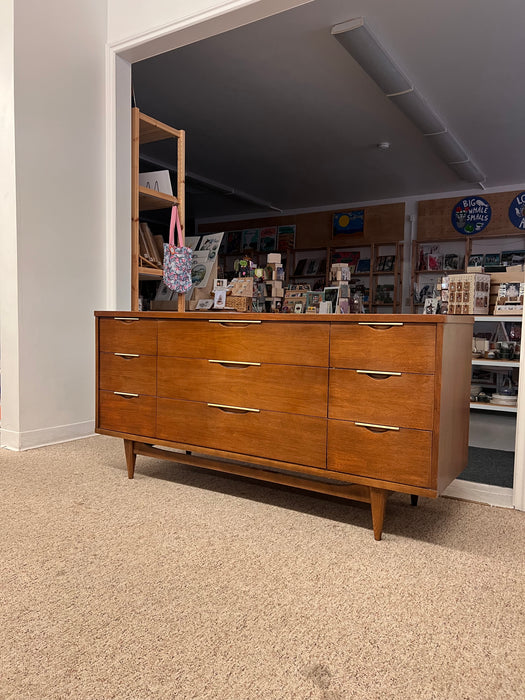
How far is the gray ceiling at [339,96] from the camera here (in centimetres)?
369

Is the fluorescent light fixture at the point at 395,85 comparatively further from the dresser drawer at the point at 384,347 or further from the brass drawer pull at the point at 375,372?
the brass drawer pull at the point at 375,372

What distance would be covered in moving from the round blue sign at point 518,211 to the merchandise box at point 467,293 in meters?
4.34

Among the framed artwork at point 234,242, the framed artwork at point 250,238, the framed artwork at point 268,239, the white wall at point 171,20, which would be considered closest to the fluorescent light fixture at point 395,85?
the white wall at point 171,20

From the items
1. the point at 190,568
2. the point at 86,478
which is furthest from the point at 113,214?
the point at 190,568

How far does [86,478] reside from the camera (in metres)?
2.53

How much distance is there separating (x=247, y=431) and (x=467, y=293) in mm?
2586

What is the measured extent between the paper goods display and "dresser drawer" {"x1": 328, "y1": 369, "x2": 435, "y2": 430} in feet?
5.22

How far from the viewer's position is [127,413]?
2.50 metres

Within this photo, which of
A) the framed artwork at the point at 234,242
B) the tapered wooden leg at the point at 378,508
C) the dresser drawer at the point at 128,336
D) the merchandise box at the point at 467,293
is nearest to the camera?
the tapered wooden leg at the point at 378,508

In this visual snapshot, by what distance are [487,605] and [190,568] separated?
2.89ft

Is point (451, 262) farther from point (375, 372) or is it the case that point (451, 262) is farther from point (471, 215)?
point (375, 372)

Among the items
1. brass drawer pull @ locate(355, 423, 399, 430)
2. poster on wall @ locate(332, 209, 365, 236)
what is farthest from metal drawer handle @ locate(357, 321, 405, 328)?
poster on wall @ locate(332, 209, 365, 236)

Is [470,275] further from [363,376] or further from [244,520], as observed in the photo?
[244,520]

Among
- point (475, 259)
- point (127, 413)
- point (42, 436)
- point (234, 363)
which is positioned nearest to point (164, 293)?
point (42, 436)
